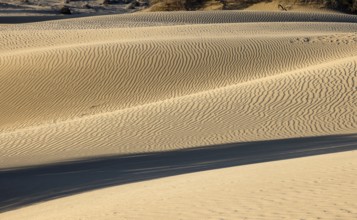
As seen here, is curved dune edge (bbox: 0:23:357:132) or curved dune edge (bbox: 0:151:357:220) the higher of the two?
curved dune edge (bbox: 0:23:357:132)

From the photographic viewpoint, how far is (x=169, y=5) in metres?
56.4

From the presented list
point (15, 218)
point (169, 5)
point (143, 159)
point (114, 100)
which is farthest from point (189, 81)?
point (169, 5)

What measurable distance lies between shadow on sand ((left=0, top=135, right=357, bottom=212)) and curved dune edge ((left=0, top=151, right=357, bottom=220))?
1.00m

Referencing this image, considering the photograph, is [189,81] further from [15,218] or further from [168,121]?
[15,218]

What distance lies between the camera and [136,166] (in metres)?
14.4

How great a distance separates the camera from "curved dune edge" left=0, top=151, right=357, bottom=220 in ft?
25.1

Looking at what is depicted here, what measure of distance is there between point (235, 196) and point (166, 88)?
Result: 16.1m

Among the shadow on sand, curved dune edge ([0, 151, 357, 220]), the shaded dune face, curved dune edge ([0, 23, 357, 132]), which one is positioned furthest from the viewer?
curved dune edge ([0, 23, 357, 132])

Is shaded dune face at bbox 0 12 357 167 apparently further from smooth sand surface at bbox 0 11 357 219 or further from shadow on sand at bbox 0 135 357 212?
shadow on sand at bbox 0 135 357 212

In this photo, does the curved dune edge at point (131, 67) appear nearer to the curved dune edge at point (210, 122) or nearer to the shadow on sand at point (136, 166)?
the curved dune edge at point (210, 122)

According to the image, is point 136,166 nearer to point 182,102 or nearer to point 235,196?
point 235,196

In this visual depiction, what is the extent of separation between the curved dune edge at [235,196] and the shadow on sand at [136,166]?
1.00 metres

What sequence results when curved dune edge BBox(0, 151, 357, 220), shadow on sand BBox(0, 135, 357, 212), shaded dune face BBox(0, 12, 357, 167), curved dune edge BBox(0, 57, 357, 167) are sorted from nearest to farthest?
curved dune edge BBox(0, 151, 357, 220)
shadow on sand BBox(0, 135, 357, 212)
curved dune edge BBox(0, 57, 357, 167)
shaded dune face BBox(0, 12, 357, 167)

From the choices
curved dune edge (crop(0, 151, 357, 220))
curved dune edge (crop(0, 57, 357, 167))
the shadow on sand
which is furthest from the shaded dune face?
curved dune edge (crop(0, 151, 357, 220))
